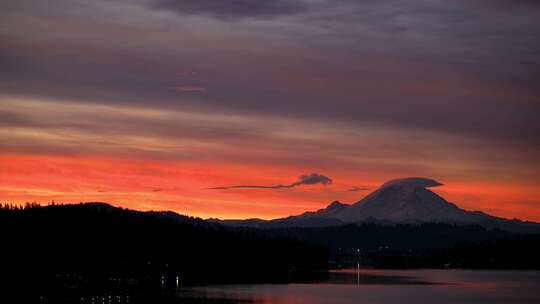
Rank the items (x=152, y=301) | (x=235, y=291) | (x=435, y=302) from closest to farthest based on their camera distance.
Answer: (x=152, y=301) < (x=435, y=302) < (x=235, y=291)

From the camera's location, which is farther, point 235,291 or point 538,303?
point 235,291

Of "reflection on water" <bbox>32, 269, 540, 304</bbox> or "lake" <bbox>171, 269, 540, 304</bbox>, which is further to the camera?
"lake" <bbox>171, 269, 540, 304</bbox>

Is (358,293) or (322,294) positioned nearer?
(322,294)

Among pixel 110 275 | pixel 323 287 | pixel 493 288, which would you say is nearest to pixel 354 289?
pixel 323 287

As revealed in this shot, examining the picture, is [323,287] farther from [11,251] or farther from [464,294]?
[11,251]

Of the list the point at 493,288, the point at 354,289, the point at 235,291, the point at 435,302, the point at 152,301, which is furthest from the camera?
the point at 493,288

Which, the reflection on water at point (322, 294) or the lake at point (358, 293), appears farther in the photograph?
the lake at point (358, 293)

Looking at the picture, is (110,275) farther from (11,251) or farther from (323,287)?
(323,287)

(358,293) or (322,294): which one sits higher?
(358,293)

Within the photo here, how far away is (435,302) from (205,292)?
122 feet

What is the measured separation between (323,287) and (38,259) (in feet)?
188

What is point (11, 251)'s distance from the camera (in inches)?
7037

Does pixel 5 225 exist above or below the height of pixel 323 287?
above

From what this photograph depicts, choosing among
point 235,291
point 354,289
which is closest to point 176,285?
point 235,291
